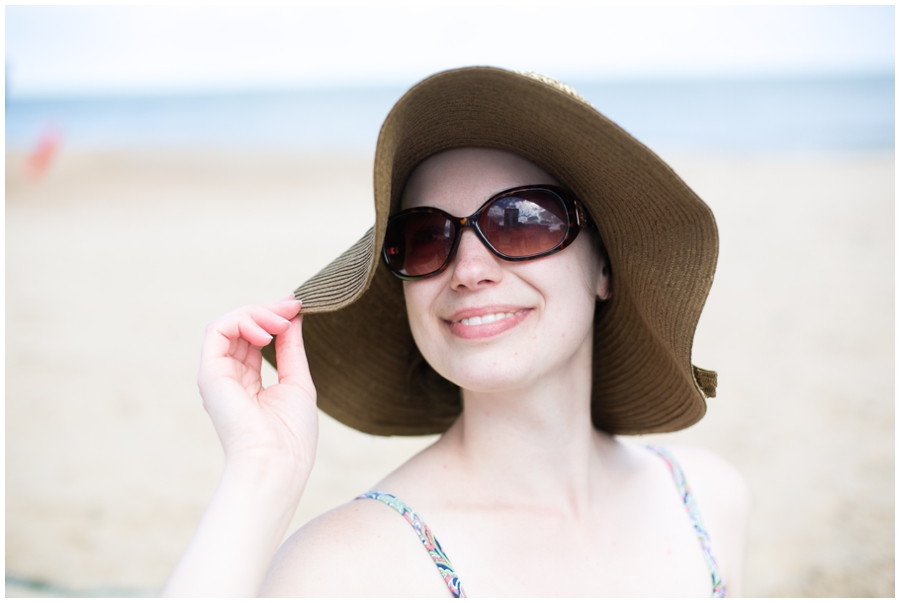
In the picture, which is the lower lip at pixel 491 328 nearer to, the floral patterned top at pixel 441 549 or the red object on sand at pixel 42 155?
the floral patterned top at pixel 441 549

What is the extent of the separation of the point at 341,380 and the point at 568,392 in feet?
2.35

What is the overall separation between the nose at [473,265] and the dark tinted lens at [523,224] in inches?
1.3

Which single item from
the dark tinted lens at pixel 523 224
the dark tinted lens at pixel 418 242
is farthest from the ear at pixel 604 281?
the dark tinted lens at pixel 418 242

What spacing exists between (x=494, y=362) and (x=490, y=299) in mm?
157

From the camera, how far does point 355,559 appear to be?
160 cm

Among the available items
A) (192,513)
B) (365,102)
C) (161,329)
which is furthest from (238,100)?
(192,513)

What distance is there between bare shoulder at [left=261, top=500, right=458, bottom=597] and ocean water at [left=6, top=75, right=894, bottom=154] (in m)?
21.2

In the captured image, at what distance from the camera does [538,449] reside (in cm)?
202

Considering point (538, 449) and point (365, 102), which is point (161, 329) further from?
point (365, 102)

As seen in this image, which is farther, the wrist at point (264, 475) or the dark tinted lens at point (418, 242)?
the dark tinted lens at point (418, 242)

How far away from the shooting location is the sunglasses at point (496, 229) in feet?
5.84

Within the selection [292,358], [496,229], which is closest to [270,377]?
[292,358]

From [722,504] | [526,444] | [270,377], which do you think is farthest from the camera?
[270,377]

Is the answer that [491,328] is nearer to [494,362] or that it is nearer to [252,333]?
[494,362]
